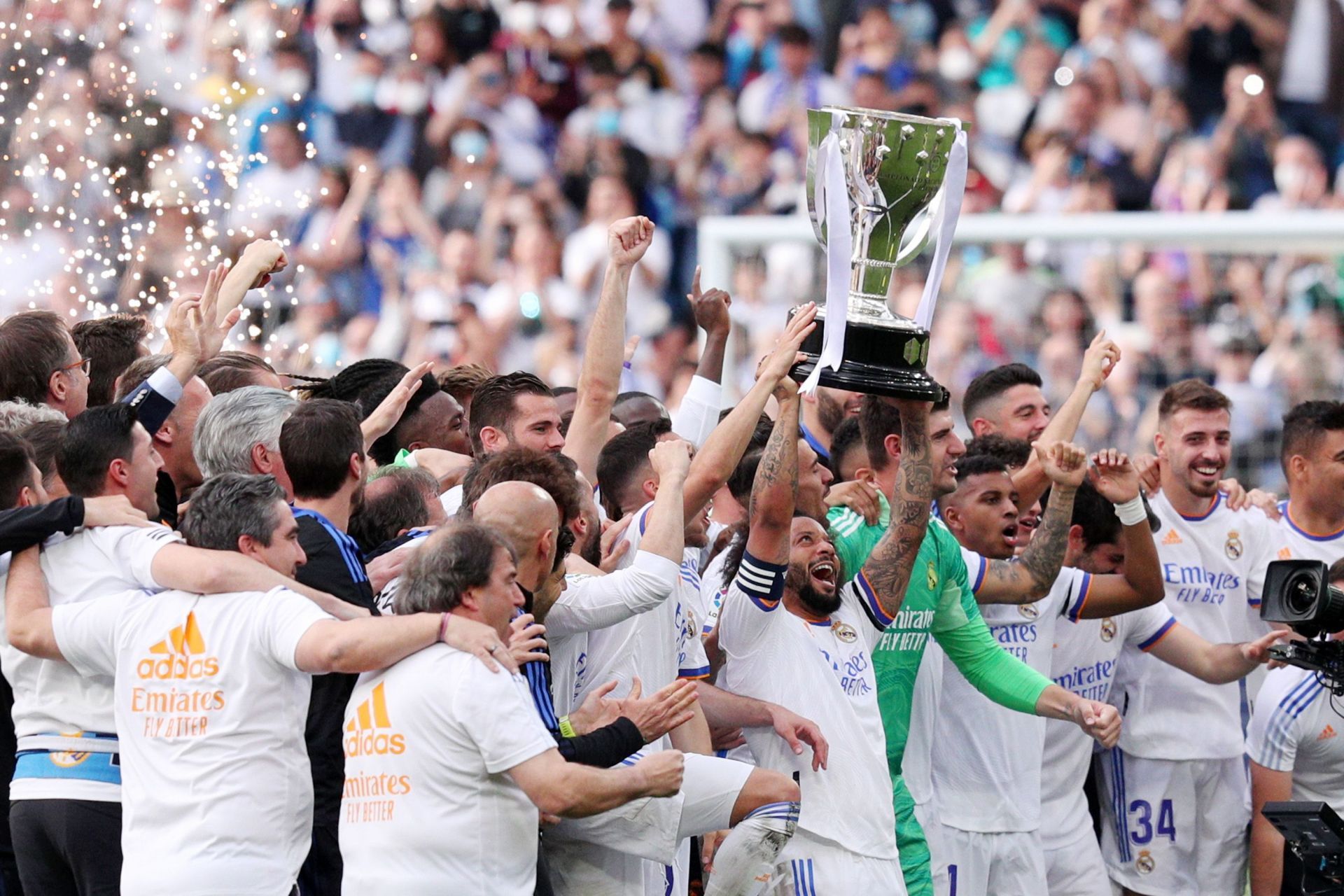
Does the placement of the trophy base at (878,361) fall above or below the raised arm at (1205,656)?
above

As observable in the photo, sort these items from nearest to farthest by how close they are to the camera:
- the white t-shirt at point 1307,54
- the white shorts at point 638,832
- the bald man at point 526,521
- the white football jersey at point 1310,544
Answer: the bald man at point 526,521 < the white shorts at point 638,832 < the white football jersey at point 1310,544 < the white t-shirt at point 1307,54

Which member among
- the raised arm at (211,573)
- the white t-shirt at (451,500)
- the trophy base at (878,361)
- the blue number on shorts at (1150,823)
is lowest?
the blue number on shorts at (1150,823)

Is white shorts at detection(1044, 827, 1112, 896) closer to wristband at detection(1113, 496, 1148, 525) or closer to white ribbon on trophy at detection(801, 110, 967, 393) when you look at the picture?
wristband at detection(1113, 496, 1148, 525)

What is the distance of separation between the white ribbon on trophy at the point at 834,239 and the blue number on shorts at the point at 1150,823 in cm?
256

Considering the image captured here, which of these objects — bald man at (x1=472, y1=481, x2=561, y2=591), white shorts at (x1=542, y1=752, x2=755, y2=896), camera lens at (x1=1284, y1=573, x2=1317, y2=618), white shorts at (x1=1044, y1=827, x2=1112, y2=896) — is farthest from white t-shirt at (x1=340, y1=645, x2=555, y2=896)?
white shorts at (x1=1044, y1=827, x2=1112, y2=896)

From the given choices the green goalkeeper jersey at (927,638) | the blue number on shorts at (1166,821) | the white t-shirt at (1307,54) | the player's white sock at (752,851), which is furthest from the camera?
the white t-shirt at (1307,54)

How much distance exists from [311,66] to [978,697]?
9328mm

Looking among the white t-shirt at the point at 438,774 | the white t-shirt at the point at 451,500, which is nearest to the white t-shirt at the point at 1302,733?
the white t-shirt at the point at 451,500

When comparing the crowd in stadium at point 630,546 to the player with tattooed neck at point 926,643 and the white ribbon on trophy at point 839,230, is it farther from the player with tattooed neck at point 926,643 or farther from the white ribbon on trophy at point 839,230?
the white ribbon on trophy at point 839,230

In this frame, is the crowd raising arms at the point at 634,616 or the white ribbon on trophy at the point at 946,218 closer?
the crowd raising arms at the point at 634,616

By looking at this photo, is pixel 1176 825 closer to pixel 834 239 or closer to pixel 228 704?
pixel 834 239

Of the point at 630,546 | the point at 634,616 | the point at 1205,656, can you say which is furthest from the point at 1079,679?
the point at 634,616

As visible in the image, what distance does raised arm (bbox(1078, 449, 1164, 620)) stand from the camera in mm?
6082

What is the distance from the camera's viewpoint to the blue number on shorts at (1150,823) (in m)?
6.71
